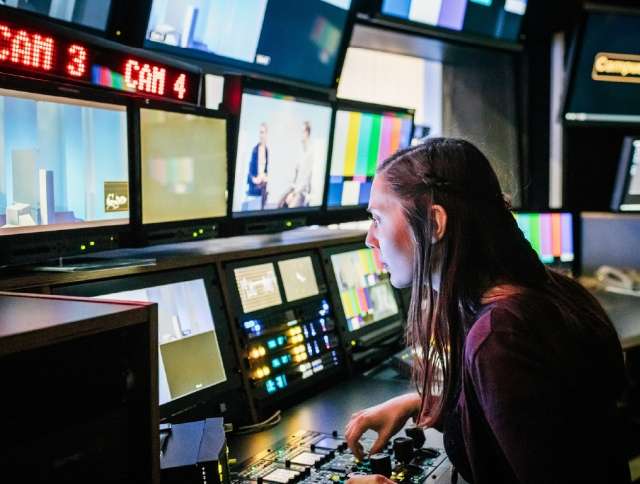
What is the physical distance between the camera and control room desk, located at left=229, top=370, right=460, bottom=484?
171 centimetres

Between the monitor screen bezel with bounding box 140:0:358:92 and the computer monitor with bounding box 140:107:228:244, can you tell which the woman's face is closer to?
the computer monitor with bounding box 140:107:228:244

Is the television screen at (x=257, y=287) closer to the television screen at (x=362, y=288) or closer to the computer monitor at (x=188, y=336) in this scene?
the computer monitor at (x=188, y=336)

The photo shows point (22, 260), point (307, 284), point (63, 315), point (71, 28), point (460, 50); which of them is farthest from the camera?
point (460, 50)

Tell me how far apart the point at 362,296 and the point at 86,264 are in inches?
44.2

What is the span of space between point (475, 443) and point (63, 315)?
26.5 inches

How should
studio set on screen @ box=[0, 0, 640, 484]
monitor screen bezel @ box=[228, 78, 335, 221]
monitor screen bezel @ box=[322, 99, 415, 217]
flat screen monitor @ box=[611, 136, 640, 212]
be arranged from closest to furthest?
studio set on screen @ box=[0, 0, 640, 484] < monitor screen bezel @ box=[228, 78, 335, 221] < monitor screen bezel @ box=[322, 99, 415, 217] < flat screen monitor @ box=[611, 136, 640, 212]

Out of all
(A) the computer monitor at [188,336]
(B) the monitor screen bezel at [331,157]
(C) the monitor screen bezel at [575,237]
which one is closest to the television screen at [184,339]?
(A) the computer monitor at [188,336]

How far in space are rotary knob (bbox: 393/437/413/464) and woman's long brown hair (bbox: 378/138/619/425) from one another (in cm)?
21

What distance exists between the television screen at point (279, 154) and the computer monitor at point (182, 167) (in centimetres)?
15

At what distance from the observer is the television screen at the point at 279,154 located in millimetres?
2230

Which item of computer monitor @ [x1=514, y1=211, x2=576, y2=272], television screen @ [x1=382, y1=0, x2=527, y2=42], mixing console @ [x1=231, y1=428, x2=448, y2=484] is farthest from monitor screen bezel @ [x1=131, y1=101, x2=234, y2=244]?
computer monitor @ [x1=514, y1=211, x2=576, y2=272]

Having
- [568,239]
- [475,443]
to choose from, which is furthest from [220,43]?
[568,239]

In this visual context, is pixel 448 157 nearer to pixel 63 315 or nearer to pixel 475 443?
pixel 475 443

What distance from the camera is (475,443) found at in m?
1.20
